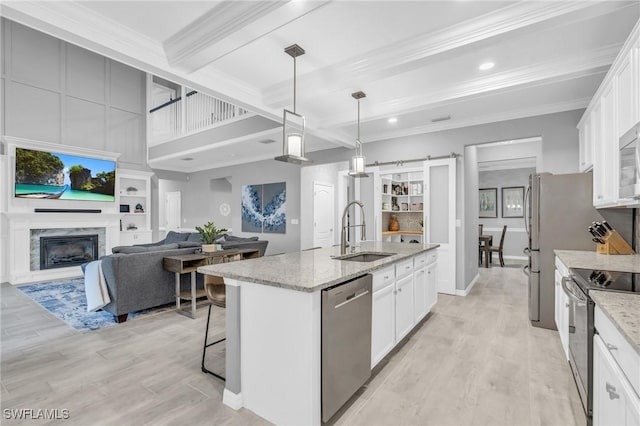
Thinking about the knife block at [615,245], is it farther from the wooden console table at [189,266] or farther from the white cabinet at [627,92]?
the wooden console table at [189,266]

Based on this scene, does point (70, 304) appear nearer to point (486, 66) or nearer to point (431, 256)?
point (431, 256)

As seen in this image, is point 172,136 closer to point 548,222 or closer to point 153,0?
point 153,0

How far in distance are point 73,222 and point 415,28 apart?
24.8 ft

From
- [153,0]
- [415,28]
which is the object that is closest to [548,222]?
[415,28]

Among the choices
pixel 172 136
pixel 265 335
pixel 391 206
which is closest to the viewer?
pixel 265 335

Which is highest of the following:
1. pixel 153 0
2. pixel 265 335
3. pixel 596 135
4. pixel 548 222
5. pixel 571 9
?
pixel 153 0

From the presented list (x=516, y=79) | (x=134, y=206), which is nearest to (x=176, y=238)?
(x=134, y=206)

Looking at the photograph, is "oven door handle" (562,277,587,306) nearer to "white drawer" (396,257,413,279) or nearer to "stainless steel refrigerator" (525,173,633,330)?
"white drawer" (396,257,413,279)

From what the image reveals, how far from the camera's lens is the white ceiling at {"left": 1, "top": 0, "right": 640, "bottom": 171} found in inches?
86.9

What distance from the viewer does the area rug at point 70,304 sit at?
3604mm

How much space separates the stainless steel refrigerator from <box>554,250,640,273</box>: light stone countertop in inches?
16.2

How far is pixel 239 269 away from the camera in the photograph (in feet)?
7.03

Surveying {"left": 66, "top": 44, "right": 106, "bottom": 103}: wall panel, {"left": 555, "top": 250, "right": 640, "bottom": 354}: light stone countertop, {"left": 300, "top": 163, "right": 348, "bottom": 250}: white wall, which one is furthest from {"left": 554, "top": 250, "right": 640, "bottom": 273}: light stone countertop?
{"left": 66, "top": 44, "right": 106, "bottom": 103}: wall panel

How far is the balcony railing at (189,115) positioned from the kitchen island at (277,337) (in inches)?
160
